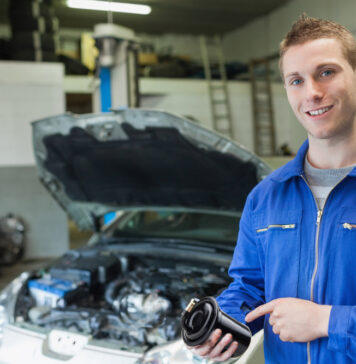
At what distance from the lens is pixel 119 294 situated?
2.52m

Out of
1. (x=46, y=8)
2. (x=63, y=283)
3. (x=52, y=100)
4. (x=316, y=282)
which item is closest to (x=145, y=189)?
(x=63, y=283)

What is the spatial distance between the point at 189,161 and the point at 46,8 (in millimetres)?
6363

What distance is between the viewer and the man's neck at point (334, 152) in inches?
44.0

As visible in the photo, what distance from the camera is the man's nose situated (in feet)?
3.48

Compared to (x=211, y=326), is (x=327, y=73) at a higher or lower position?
higher

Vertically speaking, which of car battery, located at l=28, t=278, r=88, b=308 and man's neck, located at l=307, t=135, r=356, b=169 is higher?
man's neck, located at l=307, t=135, r=356, b=169

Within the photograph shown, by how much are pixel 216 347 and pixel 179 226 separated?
189 cm

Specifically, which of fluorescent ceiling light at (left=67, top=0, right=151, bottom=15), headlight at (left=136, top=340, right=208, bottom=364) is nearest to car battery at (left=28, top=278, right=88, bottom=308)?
headlight at (left=136, top=340, right=208, bottom=364)

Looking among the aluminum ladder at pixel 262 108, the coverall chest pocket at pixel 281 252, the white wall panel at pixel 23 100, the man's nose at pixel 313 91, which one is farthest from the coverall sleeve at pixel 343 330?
the aluminum ladder at pixel 262 108

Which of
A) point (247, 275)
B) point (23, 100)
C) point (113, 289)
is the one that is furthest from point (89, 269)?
point (23, 100)

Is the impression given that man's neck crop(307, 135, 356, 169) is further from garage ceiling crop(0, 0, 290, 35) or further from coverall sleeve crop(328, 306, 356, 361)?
garage ceiling crop(0, 0, 290, 35)

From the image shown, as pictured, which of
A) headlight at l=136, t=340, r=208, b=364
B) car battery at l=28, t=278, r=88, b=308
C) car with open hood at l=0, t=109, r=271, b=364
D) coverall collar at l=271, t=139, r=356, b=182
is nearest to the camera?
coverall collar at l=271, t=139, r=356, b=182

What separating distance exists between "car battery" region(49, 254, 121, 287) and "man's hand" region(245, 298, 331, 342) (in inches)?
67.2

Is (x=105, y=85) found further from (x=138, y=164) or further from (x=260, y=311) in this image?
(x=260, y=311)
